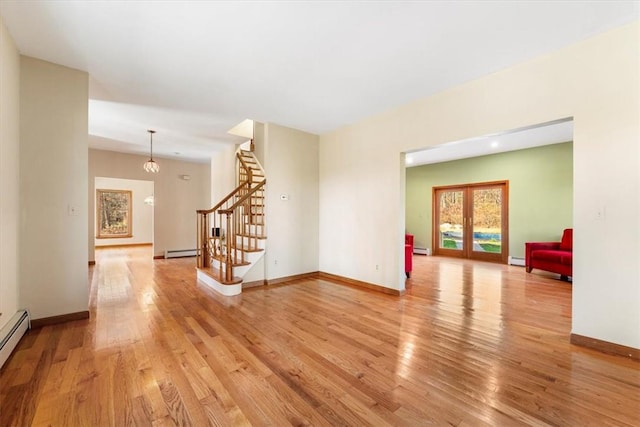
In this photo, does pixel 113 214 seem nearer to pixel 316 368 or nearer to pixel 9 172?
pixel 9 172

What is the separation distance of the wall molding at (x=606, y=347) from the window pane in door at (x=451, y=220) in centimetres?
557

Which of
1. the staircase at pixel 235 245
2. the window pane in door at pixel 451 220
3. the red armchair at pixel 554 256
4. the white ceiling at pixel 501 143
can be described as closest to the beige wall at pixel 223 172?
the staircase at pixel 235 245

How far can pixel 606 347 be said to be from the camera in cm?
235

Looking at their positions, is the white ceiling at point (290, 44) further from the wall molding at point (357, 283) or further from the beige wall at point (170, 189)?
the beige wall at point (170, 189)

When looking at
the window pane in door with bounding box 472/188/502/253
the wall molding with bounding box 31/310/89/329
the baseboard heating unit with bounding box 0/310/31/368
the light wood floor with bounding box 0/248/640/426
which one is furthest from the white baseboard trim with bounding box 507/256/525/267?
the baseboard heating unit with bounding box 0/310/31/368

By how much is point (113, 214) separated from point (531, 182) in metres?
14.0

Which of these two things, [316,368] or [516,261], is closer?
[316,368]

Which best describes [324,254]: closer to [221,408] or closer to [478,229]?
[221,408]

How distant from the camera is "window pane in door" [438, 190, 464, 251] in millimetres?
7848

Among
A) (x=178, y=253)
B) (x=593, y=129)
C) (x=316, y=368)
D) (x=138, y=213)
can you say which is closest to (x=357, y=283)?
(x=316, y=368)

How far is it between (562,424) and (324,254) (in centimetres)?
417

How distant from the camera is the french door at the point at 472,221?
22.9ft

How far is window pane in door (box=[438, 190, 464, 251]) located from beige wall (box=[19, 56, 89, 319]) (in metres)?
8.51

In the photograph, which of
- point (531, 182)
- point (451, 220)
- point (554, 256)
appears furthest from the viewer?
point (451, 220)
